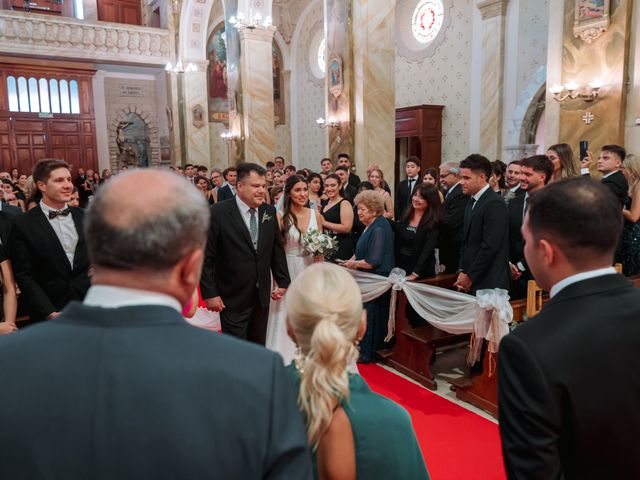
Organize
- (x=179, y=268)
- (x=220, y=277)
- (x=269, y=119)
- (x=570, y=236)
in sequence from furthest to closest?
1. (x=269, y=119)
2. (x=220, y=277)
3. (x=570, y=236)
4. (x=179, y=268)

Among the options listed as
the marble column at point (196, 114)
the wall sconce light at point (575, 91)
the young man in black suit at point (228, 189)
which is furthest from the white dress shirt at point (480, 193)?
the marble column at point (196, 114)

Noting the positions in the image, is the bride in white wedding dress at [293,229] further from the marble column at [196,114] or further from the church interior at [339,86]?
the marble column at [196,114]

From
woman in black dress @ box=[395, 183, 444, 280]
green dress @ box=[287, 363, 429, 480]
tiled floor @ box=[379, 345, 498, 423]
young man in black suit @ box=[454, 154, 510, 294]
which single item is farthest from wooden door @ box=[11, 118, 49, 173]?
green dress @ box=[287, 363, 429, 480]

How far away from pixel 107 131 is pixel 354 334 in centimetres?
2119

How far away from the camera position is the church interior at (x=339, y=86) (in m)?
7.94

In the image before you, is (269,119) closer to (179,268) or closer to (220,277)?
(220,277)

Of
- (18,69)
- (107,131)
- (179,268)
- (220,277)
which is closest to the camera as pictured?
(179,268)

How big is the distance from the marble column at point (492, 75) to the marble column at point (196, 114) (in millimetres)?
10013

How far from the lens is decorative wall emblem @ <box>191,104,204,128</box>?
60.9 feet

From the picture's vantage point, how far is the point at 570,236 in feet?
5.30

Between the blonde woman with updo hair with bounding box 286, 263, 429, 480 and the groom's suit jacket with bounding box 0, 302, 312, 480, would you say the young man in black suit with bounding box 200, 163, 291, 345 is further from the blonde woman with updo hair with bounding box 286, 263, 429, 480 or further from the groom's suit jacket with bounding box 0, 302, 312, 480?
the groom's suit jacket with bounding box 0, 302, 312, 480

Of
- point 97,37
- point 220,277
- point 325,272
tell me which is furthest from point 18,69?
point 325,272

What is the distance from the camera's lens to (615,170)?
Result: 544 centimetres

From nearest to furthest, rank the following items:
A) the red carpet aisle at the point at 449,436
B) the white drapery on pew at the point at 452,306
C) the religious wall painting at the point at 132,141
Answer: the red carpet aisle at the point at 449,436, the white drapery on pew at the point at 452,306, the religious wall painting at the point at 132,141
